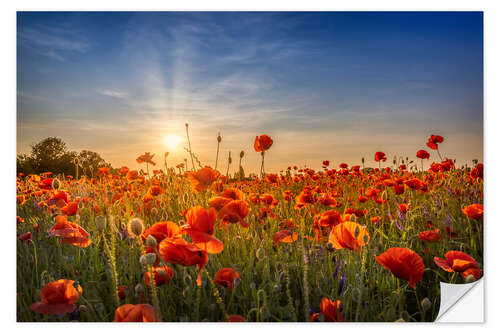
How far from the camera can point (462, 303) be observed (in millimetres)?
2154

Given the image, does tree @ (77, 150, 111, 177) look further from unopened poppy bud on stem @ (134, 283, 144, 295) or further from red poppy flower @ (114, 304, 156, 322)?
red poppy flower @ (114, 304, 156, 322)

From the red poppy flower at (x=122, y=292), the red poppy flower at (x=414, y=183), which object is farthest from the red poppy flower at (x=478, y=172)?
the red poppy flower at (x=122, y=292)

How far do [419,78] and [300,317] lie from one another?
1616 mm

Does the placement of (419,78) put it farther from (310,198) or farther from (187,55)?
(187,55)

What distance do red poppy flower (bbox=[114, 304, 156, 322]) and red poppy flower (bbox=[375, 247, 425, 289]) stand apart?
95 cm

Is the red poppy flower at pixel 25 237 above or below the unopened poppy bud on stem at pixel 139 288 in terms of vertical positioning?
above

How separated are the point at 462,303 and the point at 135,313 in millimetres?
1760

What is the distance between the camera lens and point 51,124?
2.37 metres

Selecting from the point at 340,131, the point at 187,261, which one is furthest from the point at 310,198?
the point at 187,261

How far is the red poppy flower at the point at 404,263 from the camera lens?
151 cm

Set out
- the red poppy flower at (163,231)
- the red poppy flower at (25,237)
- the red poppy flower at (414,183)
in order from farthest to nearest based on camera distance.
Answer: the red poppy flower at (414,183), the red poppy flower at (25,237), the red poppy flower at (163,231)

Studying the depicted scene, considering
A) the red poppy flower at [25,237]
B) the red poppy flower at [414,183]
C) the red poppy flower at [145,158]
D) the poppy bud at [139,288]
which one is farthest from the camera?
the red poppy flower at [145,158]

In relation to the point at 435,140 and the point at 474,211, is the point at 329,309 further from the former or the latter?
the point at 435,140

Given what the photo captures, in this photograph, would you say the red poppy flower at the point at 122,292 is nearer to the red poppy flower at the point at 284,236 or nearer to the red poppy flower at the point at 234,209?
the red poppy flower at the point at 234,209
